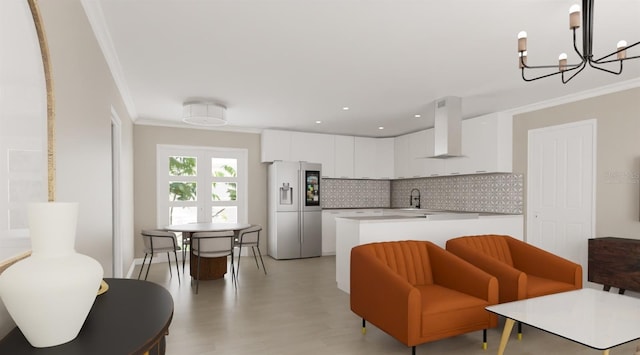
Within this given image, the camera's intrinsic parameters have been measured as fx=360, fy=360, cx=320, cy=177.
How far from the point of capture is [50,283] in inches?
36.2

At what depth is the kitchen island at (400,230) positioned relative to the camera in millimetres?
4051

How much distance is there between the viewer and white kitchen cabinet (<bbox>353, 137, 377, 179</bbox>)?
7.55m

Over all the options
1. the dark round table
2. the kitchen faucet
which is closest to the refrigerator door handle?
the kitchen faucet

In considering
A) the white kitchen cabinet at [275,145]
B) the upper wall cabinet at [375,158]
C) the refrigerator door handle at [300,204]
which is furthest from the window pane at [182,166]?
the upper wall cabinet at [375,158]

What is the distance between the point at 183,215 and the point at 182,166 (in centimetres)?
89

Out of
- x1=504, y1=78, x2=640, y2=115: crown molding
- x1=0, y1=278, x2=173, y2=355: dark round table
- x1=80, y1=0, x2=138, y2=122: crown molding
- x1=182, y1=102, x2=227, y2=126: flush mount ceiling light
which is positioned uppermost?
x1=80, y1=0, x2=138, y2=122: crown molding

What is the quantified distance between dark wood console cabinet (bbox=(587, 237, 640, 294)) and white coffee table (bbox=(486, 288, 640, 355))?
3.92 feet

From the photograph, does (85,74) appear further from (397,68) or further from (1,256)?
(397,68)

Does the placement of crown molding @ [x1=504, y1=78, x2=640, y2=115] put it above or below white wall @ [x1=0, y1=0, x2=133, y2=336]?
above

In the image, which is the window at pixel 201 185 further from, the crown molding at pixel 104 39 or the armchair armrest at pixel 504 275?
the armchair armrest at pixel 504 275

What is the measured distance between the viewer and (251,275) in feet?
17.7

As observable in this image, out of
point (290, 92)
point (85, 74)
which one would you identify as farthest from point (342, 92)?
point (85, 74)

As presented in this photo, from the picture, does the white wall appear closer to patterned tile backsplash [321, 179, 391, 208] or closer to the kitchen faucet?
patterned tile backsplash [321, 179, 391, 208]

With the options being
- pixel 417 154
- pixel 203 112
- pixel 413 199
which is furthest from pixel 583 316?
pixel 413 199
